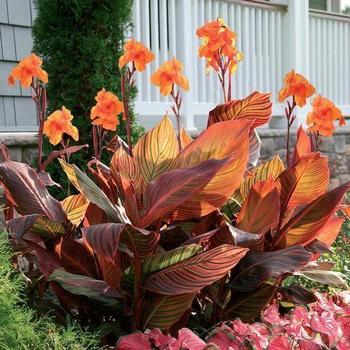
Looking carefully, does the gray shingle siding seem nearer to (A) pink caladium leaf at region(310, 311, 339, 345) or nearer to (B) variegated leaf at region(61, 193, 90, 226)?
(B) variegated leaf at region(61, 193, 90, 226)

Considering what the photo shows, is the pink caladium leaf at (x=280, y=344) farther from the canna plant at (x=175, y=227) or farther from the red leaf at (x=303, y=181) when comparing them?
the red leaf at (x=303, y=181)

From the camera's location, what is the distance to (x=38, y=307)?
2.37 m

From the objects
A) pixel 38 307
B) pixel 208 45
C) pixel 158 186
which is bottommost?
pixel 38 307

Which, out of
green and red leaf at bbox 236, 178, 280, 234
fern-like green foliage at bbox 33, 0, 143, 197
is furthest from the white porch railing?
green and red leaf at bbox 236, 178, 280, 234

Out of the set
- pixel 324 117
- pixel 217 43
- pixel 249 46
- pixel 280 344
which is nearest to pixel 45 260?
pixel 280 344

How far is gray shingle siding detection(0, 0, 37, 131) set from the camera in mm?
5246

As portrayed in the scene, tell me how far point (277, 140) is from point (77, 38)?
252 cm

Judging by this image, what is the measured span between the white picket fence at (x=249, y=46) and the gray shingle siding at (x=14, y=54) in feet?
3.02

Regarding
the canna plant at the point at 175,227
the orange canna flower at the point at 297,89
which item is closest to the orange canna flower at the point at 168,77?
the canna plant at the point at 175,227

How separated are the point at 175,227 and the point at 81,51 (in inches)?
75.2

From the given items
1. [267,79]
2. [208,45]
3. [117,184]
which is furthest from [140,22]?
[117,184]

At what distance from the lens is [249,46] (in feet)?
20.8

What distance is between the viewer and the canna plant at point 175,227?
2.12 metres

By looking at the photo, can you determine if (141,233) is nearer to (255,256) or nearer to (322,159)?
(255,256)
